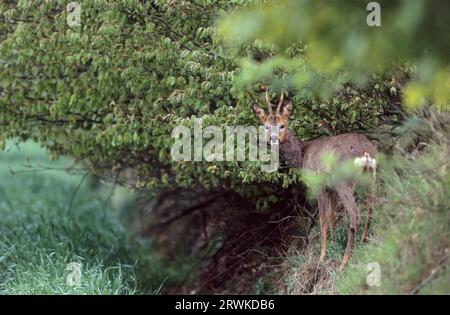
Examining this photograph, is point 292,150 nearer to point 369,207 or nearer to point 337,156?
point 337,156

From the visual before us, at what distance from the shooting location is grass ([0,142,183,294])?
970 centimetres

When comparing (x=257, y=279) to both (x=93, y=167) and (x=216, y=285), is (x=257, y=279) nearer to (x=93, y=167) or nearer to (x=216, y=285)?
(x=216, y=285)

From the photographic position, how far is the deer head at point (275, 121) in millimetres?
8523

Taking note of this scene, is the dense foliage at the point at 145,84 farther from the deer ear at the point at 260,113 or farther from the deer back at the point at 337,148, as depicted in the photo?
the deer back at the point at 337,148

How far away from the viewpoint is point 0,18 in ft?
36.2

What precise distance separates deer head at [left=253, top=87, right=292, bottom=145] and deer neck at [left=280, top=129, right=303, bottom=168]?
0.26 feet

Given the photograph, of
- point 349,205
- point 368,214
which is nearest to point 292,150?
point 349,205

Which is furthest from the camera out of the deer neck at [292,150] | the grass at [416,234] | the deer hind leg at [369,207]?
the deer neck at [292,150]

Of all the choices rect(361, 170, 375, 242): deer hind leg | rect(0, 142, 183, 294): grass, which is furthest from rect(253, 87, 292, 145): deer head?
rect(0, 142, 183, 294): grass

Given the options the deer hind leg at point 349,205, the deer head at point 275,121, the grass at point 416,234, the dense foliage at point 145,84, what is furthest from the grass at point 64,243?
the grass at point 416,234

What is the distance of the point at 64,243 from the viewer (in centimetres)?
1116

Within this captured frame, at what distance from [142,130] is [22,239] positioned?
254cm

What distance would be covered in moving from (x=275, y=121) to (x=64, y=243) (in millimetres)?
3813

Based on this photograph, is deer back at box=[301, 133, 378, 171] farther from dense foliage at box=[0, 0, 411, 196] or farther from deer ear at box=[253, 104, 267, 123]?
deer ear at box=[253, 104, 267, 123]
